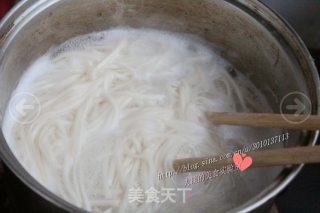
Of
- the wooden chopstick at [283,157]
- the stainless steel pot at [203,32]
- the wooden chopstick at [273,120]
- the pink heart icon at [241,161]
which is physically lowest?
the wooden chopstick at [283,157]

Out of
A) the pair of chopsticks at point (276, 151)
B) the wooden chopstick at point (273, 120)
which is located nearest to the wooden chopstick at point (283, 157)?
the pair of chopsticks at point (276, 151)

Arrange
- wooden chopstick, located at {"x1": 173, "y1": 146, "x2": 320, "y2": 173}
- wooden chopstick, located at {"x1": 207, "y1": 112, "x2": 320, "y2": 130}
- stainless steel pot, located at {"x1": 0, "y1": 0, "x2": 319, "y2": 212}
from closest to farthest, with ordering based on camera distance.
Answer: wooden chopstick, located at {"x1": 173, "y1": 146, "x2": 320, "y2": 173}
wooden chopstick, located at {"x1": 207, "y1": 112, "x2": 320, "y2": 130}
stainless steel pot, located at {"x1": 0, "y1": 0, "x2": 319, "y2": 212}

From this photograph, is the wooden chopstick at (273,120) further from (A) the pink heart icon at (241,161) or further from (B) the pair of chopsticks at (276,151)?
(A) the pink heart icon at (241,161)

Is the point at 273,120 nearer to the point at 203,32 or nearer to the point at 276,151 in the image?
the point at 276,151

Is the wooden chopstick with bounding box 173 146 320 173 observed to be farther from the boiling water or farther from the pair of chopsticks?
the boiling water

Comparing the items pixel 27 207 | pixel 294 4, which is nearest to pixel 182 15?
pixel 294 4

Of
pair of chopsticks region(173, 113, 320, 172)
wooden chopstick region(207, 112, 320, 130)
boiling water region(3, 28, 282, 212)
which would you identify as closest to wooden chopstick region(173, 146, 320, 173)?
pair of chopsticks region(173, 113, 320, 172)

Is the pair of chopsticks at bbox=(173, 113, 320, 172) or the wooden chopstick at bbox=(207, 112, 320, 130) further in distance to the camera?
the wooden chopstick at bbox=(207, 112, 320, 130)

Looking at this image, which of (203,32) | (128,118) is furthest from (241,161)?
(203,32)
